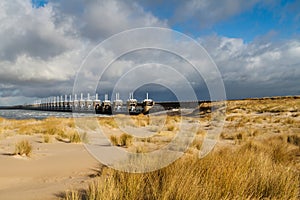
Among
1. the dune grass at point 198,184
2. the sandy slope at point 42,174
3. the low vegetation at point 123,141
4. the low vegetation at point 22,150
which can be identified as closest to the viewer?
the dune grass at point 198,184

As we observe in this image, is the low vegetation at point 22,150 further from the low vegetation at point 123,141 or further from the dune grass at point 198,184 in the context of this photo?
the dune grass at point 198,184

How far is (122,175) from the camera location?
402 cm

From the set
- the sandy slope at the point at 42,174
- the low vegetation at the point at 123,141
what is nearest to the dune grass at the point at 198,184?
the sandy slope at the point at 42,174

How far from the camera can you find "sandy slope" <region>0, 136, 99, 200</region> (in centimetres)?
443

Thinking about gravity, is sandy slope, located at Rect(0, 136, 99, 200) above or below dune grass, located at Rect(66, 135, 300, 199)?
below

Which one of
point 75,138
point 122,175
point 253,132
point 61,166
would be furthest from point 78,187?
point 253,132

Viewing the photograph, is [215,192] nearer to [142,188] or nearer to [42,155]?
[142,188]

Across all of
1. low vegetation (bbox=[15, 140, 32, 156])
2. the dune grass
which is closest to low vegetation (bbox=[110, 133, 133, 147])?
low vegetation (bbox=[15, 140, 32, 156])

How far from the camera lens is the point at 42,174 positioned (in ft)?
19.5

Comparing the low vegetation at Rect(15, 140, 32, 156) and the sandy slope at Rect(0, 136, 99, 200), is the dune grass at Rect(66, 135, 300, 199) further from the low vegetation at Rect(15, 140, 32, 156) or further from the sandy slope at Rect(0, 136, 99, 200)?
the low vegetation at Rect(15, 140, 32, 156)

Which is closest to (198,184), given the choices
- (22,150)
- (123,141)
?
(22,150)

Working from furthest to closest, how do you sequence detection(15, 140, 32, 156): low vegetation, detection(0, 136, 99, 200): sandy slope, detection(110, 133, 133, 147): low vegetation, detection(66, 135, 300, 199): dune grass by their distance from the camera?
detection(110, 133, 133, 147): low vegetation, detection(15, 140, 32, 156): low vegetation, detection(0, 136, 99, 200): sandy slope, detection(66, 135, 300, 199): dune grass

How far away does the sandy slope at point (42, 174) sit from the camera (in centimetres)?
443

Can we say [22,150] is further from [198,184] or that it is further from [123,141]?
[198,184]
